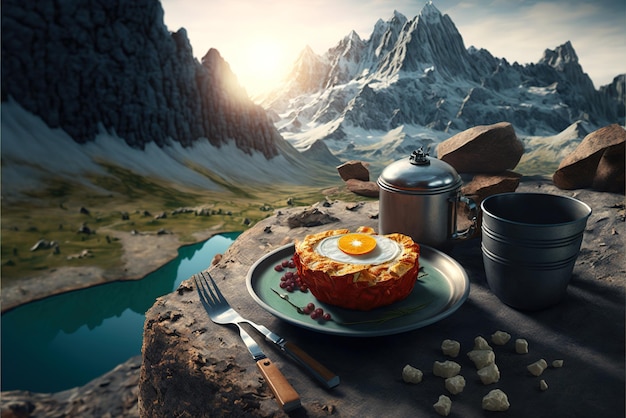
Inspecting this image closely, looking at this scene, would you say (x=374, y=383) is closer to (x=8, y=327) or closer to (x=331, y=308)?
(x=331, y=308)

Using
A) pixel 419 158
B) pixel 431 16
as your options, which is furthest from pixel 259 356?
pixel 431 16

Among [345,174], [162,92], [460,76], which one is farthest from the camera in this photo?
[162,92]

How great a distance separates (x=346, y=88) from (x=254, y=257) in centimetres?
356

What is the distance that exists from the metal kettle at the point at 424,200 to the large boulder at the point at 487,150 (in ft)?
3.57

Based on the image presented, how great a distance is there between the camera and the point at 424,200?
156cm

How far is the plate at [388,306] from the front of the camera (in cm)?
108

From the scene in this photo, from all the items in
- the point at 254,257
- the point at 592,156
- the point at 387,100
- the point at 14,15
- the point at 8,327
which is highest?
the point at 14,15

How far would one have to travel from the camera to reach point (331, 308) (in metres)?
1.23

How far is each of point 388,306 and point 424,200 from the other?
0.51 m

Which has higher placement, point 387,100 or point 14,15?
point 14,15

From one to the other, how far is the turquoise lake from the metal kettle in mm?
2274

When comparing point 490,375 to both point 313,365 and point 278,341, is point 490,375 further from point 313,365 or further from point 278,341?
point 278,341

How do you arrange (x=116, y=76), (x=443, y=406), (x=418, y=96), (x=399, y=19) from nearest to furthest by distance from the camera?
(x=443, y=406), (x=399, y=19), (x=418, y=96), (x=116, y=76)

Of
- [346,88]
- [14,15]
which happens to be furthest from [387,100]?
[14,15]
